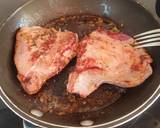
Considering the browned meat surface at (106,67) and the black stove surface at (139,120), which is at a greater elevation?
the browned meat surface at (106,67)

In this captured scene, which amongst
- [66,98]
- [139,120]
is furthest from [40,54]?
[139,120]

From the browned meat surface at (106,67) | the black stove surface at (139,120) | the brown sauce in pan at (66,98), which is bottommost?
the black stove surface at (139,120)

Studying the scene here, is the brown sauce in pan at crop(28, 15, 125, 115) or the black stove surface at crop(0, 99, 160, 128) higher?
the brown sauce in pan at crop(28, 15, 125, 115)

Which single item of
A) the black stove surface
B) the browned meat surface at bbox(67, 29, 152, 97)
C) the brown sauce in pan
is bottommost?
the black stove surface
